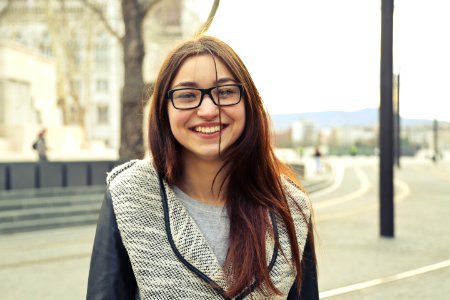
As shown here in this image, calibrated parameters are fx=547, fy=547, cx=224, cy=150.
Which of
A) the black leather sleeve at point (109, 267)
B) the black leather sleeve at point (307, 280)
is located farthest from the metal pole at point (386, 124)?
the black leather sleeve at point (109, 267)

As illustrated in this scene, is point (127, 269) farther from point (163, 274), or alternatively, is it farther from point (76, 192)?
point (76, 192)

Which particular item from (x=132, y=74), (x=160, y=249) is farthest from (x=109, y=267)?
(x=132, y=74)

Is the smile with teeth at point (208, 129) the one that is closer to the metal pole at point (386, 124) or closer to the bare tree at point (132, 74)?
the metal pole at point (386, 124)

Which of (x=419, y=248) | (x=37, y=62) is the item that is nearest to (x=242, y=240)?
(x=419, y=248)

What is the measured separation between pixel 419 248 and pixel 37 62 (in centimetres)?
1965

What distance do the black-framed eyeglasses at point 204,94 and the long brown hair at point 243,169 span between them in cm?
3

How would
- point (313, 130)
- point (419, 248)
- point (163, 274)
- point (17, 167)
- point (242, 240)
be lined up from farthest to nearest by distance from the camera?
point (313, 130)
point (17, 167)
point (419, 248)
point (242, 240)
point (163, 274)

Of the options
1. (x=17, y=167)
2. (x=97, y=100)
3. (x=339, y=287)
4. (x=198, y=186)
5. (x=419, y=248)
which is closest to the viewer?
(x=198, y=186)

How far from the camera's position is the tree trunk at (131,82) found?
36.1 feet

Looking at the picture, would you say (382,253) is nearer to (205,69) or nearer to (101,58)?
(205,69)

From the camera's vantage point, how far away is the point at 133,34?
1103 centimetres

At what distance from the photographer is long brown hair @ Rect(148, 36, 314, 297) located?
4.99ft

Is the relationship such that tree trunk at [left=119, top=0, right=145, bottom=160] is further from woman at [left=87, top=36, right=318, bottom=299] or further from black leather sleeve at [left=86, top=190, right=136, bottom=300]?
black leather sleeve at [left=86, top=190, right=136, bottom=300]

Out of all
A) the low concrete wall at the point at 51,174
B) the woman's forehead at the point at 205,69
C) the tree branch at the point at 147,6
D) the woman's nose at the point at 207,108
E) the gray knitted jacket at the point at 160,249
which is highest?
the tree branch at the point at 147,6
